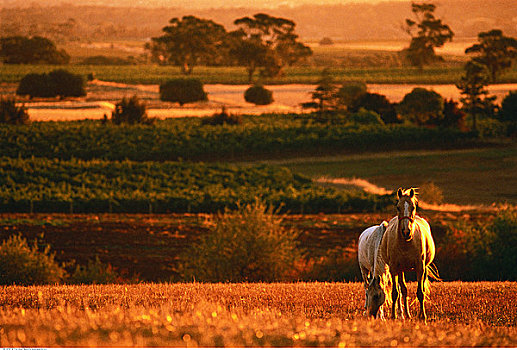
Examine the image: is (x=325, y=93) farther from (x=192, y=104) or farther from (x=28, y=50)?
(x=28, y=50)

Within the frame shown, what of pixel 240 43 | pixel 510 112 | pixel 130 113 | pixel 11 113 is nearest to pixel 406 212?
pixel 11 113

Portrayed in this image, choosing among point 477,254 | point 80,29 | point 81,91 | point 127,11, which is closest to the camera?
point 477,254

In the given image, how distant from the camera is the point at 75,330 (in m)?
8.71

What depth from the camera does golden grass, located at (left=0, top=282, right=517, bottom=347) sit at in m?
8.45

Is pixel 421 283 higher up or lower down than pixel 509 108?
higher up

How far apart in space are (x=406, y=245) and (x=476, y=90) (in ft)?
217

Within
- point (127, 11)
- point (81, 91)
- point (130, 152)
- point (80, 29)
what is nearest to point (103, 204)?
point (130, 152)

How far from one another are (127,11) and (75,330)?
10490 centimetres

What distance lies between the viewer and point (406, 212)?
1127 cm

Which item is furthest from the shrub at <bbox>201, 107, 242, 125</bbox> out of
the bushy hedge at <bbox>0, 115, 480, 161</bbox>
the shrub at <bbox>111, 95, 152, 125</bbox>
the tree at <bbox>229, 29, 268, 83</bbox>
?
the tree at <bbox>229, 29, 268, 83</bbox>

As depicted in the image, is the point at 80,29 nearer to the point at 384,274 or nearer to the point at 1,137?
the point at 1,137

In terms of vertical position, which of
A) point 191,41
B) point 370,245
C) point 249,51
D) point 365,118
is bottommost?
point 365,118

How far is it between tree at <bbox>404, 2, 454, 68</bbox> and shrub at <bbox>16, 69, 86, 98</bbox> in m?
38.4

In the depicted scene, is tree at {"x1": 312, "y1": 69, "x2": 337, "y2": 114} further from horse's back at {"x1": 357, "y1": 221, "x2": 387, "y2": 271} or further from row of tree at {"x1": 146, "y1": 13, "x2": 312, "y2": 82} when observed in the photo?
horse's back at {"x1": 357, "y1": 221, "x2": 387, "y2": 271}
